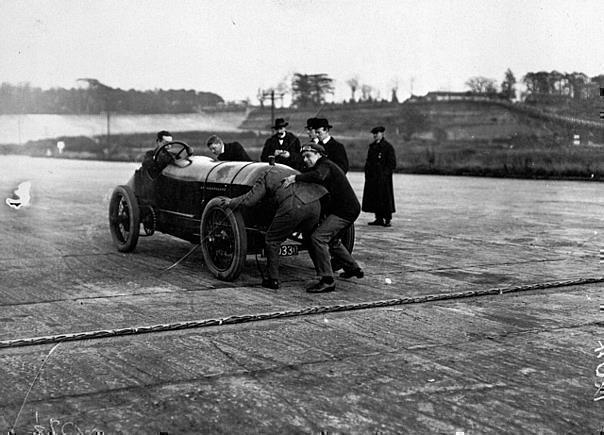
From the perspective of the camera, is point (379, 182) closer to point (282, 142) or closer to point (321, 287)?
point (282, 142)

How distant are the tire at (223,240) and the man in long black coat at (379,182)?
623 centimetres

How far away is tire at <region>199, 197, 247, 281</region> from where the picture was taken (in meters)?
7.88

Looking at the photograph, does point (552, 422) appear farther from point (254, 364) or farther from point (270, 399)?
point (254, 364)

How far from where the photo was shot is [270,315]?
639 centimetres

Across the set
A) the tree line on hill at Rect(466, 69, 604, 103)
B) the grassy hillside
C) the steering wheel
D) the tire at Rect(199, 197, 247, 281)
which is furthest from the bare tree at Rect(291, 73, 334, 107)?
the tire at Rect(199, 197, 247, 281)

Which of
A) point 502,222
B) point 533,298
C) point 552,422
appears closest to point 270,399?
point 552,422

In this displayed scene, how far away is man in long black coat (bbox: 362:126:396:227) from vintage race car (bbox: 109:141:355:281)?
5261 mm

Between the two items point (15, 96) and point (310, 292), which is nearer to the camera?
point (310, 292)

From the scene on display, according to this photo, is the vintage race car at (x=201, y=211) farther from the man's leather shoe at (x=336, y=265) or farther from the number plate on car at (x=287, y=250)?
the man's leather shoe at (x=336, y=265)

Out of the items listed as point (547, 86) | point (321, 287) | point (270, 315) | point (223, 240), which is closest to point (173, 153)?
point (223, 240)

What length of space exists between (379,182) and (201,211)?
6079 millimetres

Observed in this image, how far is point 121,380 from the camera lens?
4.61 meters

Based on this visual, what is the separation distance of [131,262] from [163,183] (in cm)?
113

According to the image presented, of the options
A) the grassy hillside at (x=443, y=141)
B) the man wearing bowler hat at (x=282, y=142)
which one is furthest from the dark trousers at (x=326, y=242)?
the grassy hillside at (x=443, y=141)
